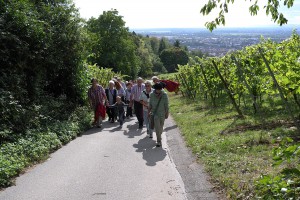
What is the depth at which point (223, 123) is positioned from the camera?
12.7 meters

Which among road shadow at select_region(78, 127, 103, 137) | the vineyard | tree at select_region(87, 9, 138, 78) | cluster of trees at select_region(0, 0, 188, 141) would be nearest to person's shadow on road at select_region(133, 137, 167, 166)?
the vineyard

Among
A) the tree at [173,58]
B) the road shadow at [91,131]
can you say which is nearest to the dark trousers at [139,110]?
the road shadow at [91,131]

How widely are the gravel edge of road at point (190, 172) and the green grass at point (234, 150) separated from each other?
0.16m

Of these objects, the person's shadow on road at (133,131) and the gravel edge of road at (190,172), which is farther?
the person's shadow on road at (133,131)

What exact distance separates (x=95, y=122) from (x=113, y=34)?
4565cm

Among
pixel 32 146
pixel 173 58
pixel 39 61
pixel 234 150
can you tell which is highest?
A: pixel 39 61

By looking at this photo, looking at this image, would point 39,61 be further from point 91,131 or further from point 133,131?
point 133,131

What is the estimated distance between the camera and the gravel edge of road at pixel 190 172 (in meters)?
6.40

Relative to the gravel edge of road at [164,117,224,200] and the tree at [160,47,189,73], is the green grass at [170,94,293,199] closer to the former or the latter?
the gravel edge of road at [164,117,224,200]

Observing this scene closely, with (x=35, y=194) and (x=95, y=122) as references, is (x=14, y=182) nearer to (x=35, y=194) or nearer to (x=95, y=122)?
(x=35, y=194)

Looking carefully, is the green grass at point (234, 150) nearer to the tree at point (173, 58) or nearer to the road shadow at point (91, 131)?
the road shadow at point (91, 131)

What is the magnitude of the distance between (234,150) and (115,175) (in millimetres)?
2940

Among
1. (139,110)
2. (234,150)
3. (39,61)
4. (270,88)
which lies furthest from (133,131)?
(234,150)

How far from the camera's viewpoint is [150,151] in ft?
32.7
